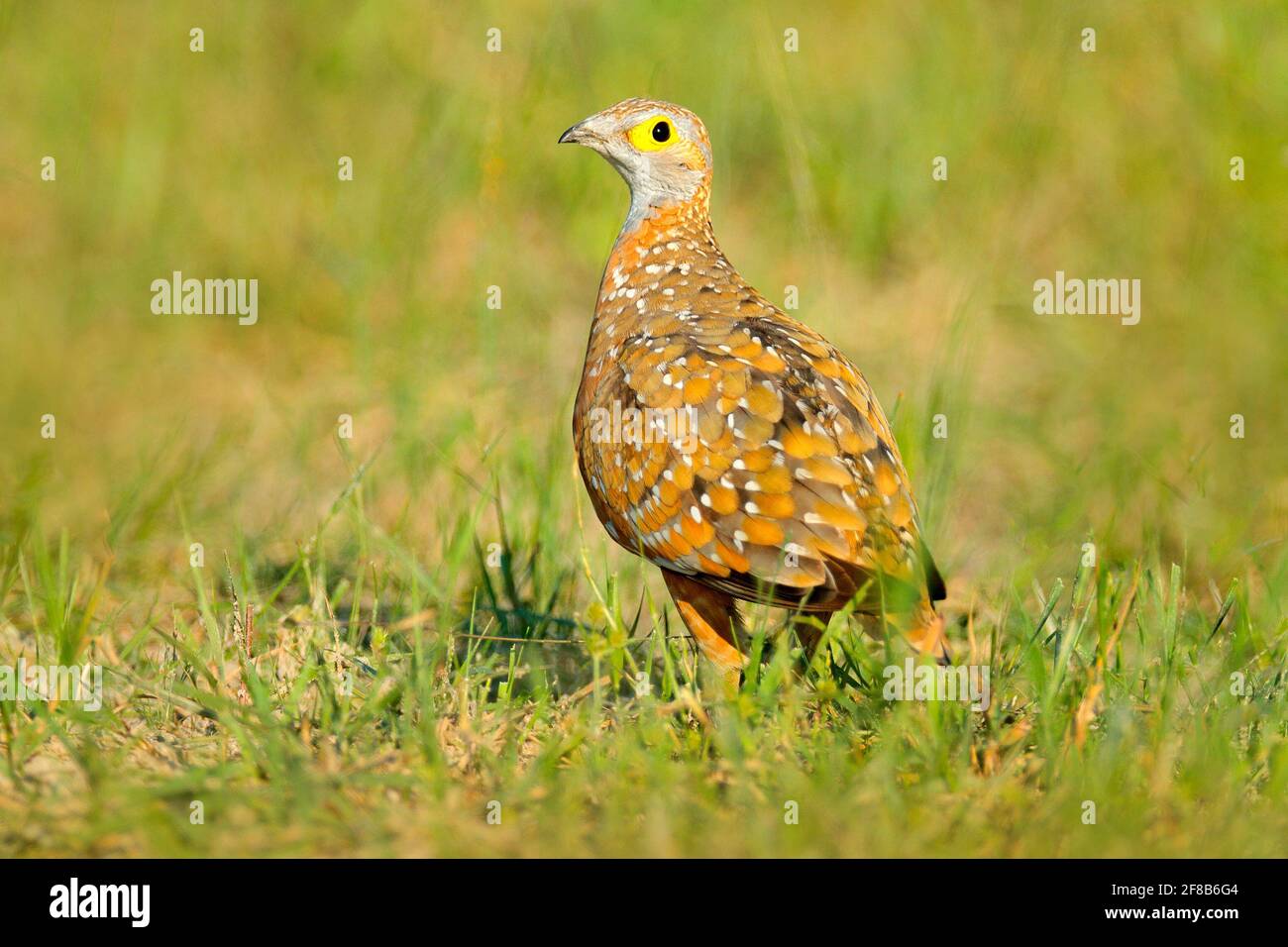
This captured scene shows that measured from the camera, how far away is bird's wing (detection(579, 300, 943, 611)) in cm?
410

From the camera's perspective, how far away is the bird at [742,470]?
4.11 m

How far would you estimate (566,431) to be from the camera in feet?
23.3

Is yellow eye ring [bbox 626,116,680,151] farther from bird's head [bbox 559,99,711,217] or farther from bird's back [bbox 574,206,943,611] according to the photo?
bird's back [bbox 574,206,943,611]

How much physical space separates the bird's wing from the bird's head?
0.76 meters

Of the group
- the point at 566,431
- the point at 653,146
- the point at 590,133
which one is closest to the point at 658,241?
the point at 653,146

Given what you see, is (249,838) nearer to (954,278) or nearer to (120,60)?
(954,278)

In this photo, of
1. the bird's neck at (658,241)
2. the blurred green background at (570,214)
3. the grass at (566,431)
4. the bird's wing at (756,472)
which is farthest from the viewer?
the blurred green background at (570,214)

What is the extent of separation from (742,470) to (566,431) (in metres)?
2.99

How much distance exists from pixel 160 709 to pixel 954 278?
17.5 feet

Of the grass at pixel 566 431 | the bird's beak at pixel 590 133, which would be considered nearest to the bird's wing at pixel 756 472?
the grass at pixel 566 431

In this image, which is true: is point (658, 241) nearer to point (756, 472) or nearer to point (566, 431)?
point (756, 472)

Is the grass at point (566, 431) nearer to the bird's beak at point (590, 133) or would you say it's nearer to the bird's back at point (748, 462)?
the bird's back at point (748, 462)

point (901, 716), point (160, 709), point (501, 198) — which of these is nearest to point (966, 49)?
point (501, 198)

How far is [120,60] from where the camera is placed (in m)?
8.53
